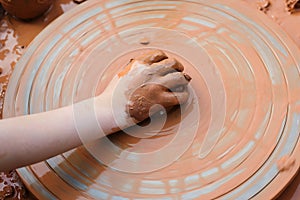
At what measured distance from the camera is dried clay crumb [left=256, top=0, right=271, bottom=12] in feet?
6.34

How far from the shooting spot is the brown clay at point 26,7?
1.96m

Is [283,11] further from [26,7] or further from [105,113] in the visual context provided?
[26,7]

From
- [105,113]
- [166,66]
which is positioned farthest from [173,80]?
[105,113]

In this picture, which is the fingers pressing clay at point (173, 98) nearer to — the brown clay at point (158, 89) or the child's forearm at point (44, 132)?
the brown clay at point (158, 89)

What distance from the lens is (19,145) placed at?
1414mm

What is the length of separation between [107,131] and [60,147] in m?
0.17

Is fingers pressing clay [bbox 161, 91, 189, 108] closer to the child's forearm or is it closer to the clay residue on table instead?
the child's forearm

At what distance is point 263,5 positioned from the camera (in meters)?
1.94

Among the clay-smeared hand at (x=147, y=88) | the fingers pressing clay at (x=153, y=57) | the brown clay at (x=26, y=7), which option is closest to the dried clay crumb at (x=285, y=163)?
the clay-smeared hand at (x=147, y=88)

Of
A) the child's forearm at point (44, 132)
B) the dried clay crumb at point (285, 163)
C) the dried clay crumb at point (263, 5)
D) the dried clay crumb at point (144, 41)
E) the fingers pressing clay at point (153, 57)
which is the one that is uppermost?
the dried clay crumb at point (263, 5)

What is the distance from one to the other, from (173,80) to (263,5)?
63 cm

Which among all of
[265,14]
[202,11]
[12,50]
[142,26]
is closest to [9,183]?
[12,50]

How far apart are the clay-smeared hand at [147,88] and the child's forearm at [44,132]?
0.07 m

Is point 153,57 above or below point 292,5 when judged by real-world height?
below
